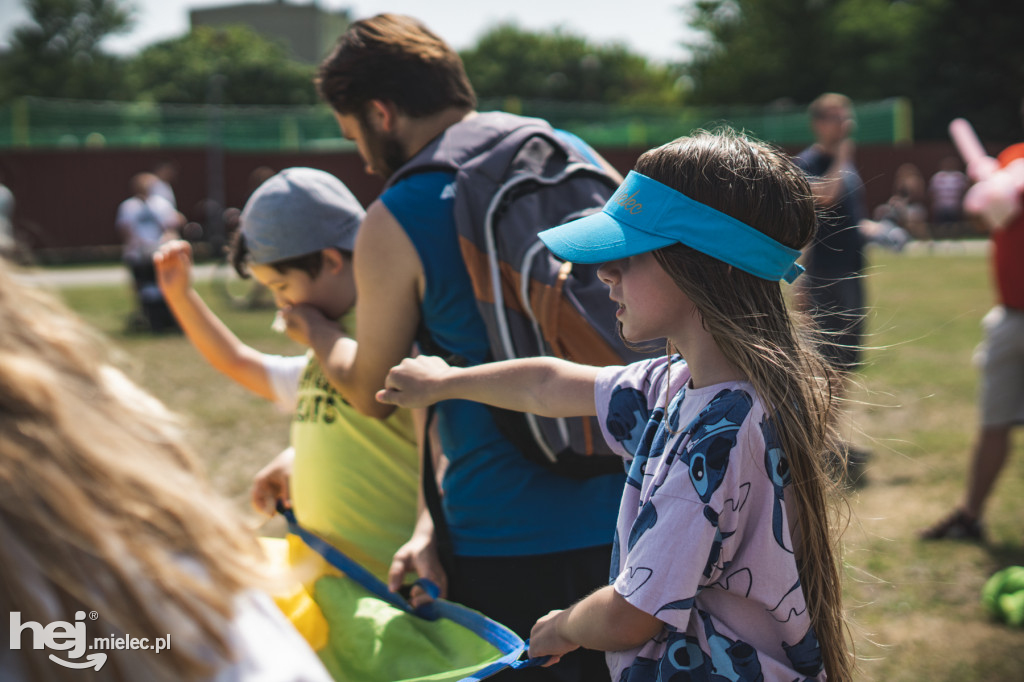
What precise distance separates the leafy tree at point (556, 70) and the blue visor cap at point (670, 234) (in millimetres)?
63076

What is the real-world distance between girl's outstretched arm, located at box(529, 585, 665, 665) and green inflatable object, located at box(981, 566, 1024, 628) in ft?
9.85

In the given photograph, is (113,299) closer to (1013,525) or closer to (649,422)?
(1013,525)

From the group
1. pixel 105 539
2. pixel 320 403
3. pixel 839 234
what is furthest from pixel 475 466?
pixel 839 234

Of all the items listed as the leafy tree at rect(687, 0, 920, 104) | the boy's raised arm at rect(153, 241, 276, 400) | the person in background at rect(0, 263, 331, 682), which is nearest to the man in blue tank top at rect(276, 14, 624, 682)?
the boy's raised arm at rect(153, 241, 276, 400)

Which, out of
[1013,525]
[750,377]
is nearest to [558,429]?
[750,377]

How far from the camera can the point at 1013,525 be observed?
15.5 feet

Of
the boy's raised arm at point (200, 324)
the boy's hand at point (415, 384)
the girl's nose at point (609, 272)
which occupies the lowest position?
the boy's raised arm at point (200, 324)

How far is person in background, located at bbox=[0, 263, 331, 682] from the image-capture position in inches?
31.3

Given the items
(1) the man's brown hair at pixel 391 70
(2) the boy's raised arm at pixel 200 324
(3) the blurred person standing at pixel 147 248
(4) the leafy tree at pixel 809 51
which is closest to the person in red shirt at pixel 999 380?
(1) the man's brown hair at pixel 391 70

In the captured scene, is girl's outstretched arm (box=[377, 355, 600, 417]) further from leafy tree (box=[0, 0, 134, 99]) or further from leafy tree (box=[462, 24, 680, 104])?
leafy tree (box=[462, 24, 680, 104])

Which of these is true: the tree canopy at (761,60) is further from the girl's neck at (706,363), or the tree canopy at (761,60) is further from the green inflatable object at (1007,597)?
the girl's neck at (706,363)

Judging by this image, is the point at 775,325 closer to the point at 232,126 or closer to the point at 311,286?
the point at 311,286

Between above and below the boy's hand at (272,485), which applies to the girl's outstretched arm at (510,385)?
above

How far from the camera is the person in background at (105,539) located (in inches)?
31.3
